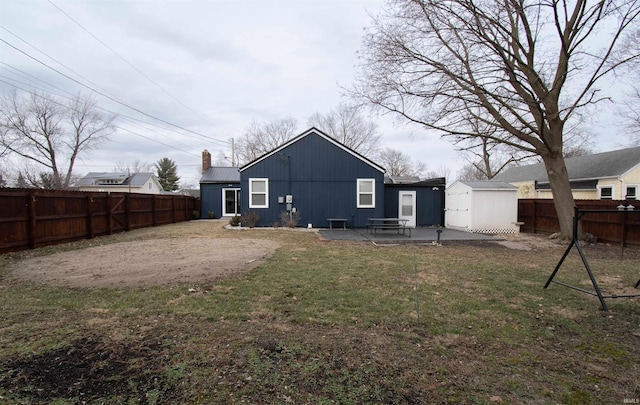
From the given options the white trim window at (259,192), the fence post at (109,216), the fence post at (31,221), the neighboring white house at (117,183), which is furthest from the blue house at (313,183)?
the neighboring white house at (117,183)

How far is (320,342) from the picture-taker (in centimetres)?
322

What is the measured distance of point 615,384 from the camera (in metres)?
2.58

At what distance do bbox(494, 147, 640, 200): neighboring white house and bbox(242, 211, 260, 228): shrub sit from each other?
2109cm

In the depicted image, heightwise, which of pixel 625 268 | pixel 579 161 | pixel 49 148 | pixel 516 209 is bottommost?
pixel 625 268

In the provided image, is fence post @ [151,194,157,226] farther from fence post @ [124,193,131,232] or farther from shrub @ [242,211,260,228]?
shrub @ [242,211,260,228]

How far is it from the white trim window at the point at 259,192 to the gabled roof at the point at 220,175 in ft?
23.1

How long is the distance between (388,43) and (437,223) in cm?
991

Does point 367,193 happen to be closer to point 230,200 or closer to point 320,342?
point 230,200

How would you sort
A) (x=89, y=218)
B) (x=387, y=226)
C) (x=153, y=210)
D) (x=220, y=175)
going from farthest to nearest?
(x=220, y=175)
(x=153, y=210)
(x=387, y=226)
(x=89, y=218)

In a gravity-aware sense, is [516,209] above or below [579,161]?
below

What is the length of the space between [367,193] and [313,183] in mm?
2776

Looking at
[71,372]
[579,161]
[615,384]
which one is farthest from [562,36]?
[579,161]

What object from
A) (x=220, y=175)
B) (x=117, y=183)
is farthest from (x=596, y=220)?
(x=117, y=183)

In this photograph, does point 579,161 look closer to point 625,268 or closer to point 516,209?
point 516,209
